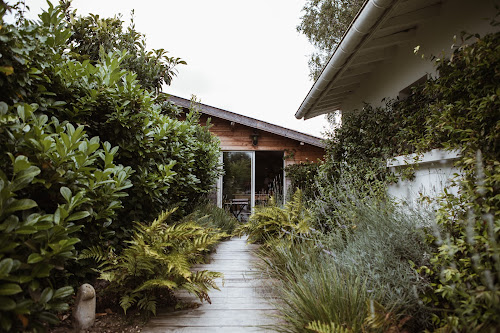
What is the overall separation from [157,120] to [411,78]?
127 inches

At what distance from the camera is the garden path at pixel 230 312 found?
2131 mm

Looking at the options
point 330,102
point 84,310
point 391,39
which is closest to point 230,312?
point 84,310

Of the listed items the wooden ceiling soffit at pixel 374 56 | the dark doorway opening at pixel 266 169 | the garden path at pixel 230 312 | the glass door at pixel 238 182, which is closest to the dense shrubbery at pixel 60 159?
the garden path at pixel 230 312

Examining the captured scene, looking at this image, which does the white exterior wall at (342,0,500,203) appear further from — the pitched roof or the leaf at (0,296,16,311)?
the pitched roof

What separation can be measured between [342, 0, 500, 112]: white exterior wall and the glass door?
4.37m

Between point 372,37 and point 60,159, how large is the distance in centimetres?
334

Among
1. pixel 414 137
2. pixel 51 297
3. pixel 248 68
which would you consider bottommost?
pixel 51 297

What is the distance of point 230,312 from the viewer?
241 cm

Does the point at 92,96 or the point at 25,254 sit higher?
the point at 92,96

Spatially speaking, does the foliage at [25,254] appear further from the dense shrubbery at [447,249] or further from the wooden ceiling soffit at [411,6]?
the wooden ceiling soffit at [411,6]

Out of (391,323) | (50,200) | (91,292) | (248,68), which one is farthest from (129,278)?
(248,68)

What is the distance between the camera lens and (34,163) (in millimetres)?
1612

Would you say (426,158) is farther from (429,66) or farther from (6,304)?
(6,304)

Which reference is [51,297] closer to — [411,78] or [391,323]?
[391,323]
